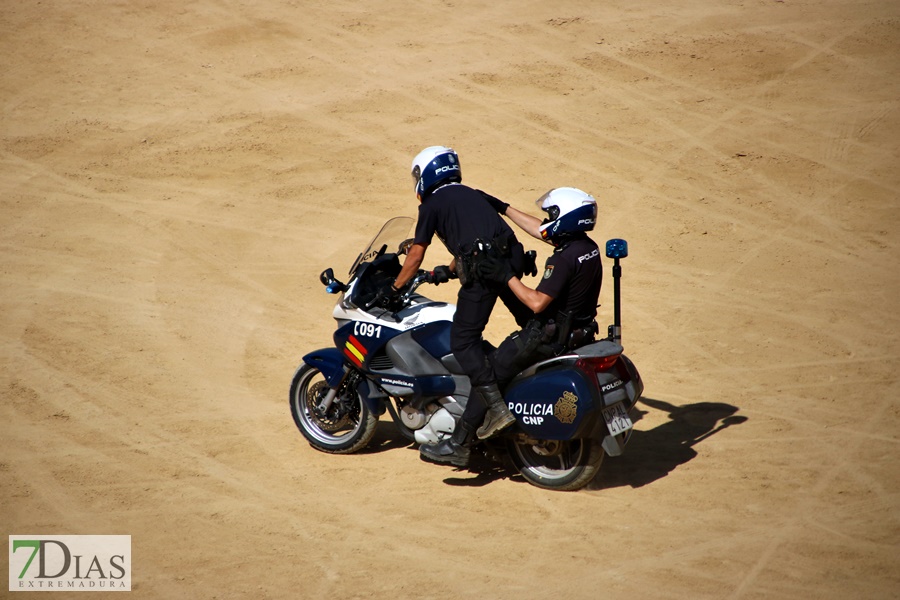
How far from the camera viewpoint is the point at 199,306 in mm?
10242

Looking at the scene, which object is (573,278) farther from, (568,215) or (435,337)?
(435,337)

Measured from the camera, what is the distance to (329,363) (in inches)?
299

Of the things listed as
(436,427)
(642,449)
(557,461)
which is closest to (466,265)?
(436,427)

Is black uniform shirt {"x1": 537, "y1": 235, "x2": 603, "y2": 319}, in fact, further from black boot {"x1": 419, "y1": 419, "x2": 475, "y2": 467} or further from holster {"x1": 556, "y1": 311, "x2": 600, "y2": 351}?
A: black boot {"x1": 419, "y1": 419, "x2": 475, "y2": 467}

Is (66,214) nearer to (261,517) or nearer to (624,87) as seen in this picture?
(261,517)

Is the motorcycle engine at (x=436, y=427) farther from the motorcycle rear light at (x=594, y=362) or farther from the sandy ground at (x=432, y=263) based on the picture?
the motorcycle rear light at (x=594, y=362)

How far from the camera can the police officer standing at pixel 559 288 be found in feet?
21.5

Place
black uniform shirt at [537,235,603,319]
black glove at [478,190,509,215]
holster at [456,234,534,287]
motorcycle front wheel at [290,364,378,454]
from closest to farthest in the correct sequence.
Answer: black uniform shirt at [537,235,603,319] → holster at [456,234,534,287] → black glove at [478,190,509,215] → motorcycle front wheel at [290,364,378,454]

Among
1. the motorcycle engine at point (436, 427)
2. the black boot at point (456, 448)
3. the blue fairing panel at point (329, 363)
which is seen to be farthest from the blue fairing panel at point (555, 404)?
the blue fairing panel at point (329, 363)

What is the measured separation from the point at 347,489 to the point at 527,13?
12.3m

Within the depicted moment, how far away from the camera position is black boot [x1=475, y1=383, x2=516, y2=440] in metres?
6.81

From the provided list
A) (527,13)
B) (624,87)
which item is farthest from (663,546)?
(527,13)

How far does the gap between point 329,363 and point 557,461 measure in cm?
194

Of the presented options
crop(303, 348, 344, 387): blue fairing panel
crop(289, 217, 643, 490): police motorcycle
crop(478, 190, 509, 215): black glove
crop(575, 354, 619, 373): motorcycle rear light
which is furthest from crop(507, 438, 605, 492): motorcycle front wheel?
crop(478, 190, 509, 215): black glove
